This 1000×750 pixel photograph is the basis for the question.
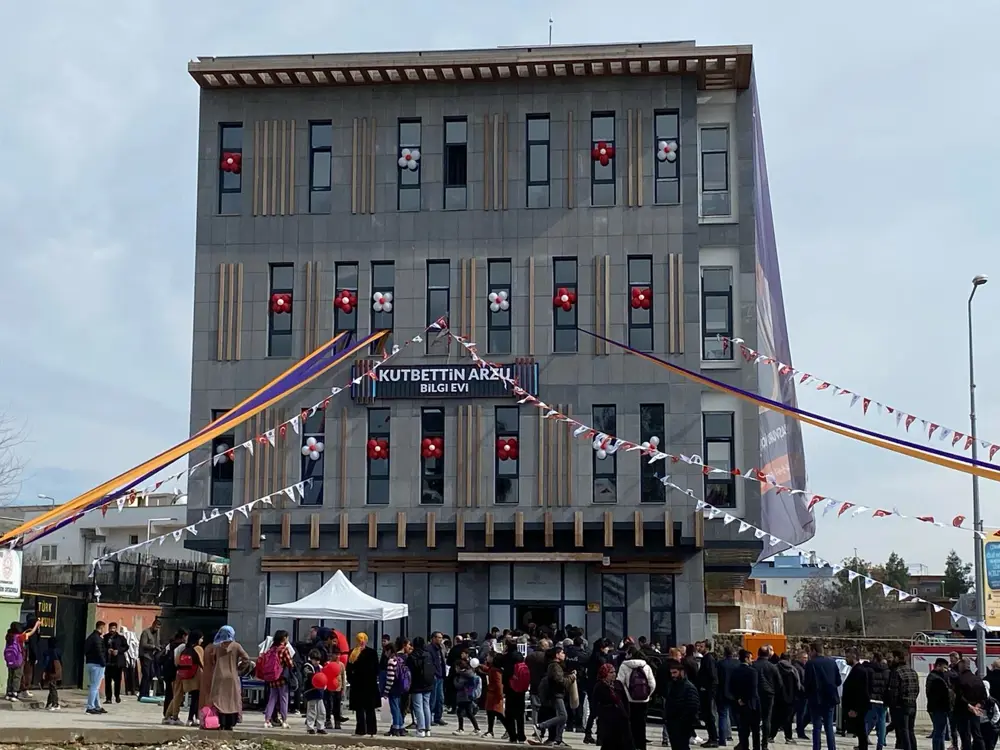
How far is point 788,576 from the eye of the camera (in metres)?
106

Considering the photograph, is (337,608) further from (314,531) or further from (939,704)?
(939,704)

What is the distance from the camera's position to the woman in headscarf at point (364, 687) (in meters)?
23.0

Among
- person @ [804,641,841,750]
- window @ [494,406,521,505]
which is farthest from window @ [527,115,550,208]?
person @ [804,641,841,750]

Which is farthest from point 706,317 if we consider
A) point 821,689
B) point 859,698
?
point 859,698

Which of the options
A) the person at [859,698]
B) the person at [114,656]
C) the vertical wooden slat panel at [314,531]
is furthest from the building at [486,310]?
the person at [859,698]

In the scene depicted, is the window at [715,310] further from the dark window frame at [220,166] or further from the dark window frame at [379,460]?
the dark window frame at [220,166]

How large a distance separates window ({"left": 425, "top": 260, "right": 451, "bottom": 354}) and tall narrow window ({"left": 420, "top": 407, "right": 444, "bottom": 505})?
6.30 ft

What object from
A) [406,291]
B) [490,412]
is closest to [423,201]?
[406,291]

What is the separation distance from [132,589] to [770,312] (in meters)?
21.2

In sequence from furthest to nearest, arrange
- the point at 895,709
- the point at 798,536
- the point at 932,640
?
the point at 798,536 → the point at 932,640 → the point at 895,709

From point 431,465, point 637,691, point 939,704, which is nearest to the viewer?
point 637,691

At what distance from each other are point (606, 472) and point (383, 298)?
26.0ft

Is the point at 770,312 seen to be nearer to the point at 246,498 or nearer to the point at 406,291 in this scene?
the point at 406,291

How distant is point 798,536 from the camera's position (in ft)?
155
